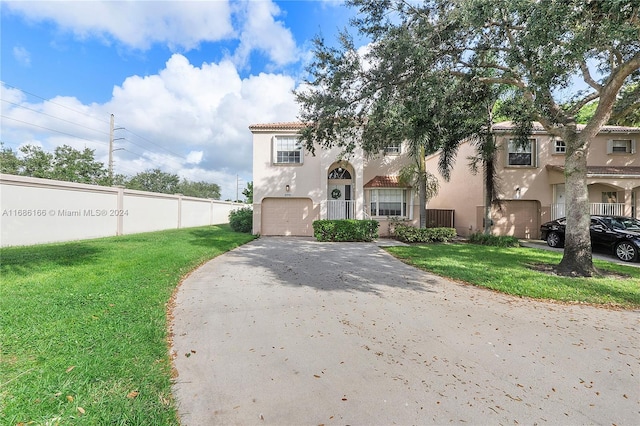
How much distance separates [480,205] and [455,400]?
15.9 meters

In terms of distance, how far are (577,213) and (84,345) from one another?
33.7 ft

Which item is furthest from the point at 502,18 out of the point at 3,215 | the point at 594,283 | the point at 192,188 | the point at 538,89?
the point at 192,188

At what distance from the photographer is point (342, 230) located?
46.7ft

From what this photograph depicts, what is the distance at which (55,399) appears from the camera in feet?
7.72

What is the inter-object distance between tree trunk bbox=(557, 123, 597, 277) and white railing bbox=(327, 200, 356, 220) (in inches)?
394

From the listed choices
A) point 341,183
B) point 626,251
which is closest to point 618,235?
point 626,251

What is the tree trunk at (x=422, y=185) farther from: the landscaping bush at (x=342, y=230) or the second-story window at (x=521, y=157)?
the second-story window at (x=521, y=157)

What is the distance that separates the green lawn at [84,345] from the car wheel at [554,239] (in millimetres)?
14956

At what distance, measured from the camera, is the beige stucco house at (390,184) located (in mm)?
15750

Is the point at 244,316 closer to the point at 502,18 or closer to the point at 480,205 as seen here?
the point at 502,18

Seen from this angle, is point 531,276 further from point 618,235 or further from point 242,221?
point 242,221

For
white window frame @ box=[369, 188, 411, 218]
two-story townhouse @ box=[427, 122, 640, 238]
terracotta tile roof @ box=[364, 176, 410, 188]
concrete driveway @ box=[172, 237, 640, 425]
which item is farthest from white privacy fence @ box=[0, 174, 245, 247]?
two-story townhouse @ box=[427, 122, 640, 238]

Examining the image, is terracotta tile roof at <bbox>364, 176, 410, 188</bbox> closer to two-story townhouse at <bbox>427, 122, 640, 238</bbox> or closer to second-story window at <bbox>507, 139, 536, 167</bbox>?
two-story townhouse at <bbox>427, 122, 640, 238</bbox>

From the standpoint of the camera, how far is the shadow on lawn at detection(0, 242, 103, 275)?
259 inches
